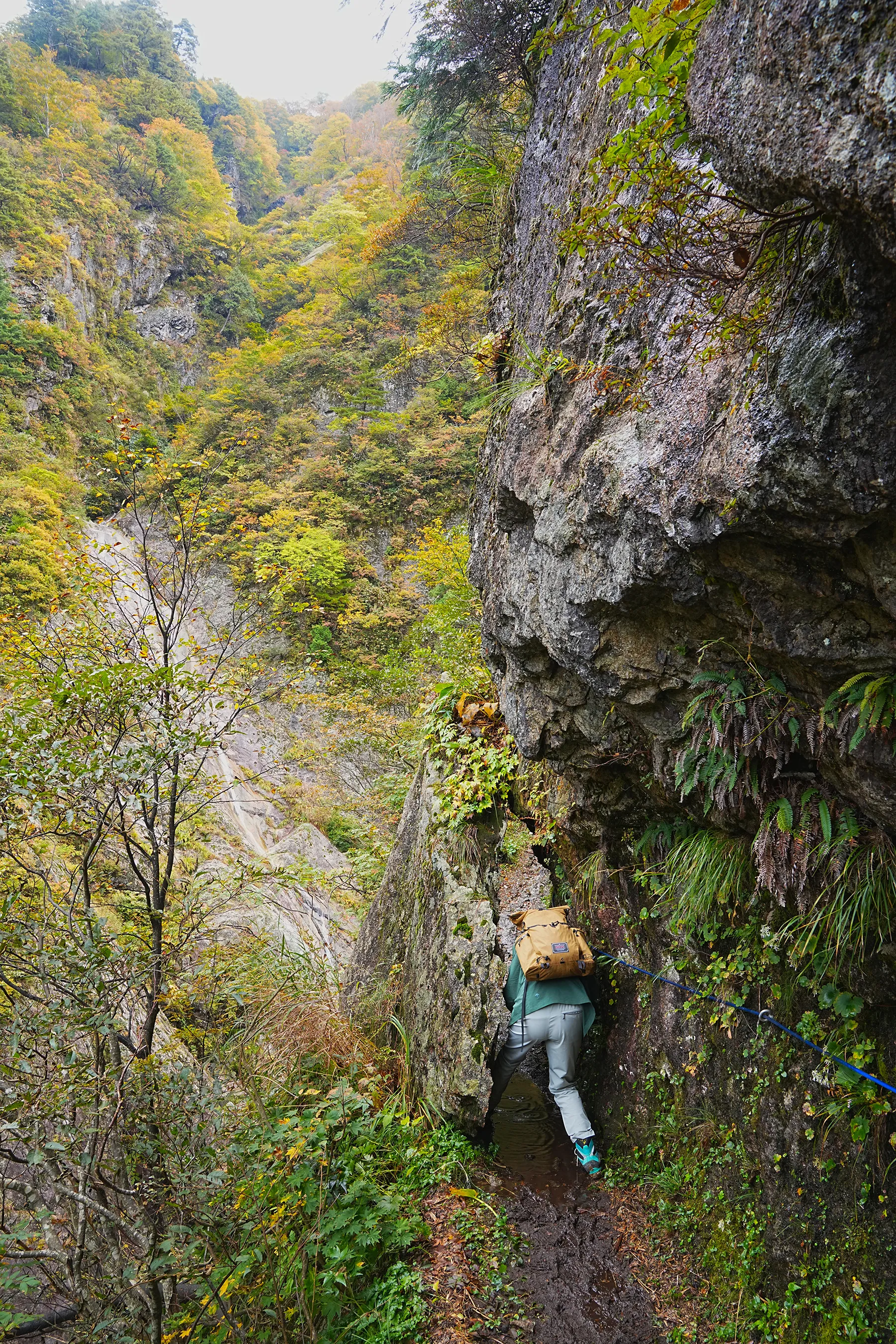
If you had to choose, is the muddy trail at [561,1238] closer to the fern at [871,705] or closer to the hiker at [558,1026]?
the hiker at [558,1026]

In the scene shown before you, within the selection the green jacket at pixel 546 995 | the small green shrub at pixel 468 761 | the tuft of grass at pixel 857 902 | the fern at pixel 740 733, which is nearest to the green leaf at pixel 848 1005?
the tuft of grass at pixel 857 902

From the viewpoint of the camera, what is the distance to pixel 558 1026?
4430 mm

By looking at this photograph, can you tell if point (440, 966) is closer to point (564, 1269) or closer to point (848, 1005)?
point (564, 1269)

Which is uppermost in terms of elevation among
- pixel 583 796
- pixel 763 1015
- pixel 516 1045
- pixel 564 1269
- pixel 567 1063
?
pixel 583 796

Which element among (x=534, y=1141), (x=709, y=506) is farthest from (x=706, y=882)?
(x=534, y=1141)

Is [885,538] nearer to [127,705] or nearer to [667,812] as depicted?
[667,812]

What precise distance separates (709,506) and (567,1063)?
3839 mm

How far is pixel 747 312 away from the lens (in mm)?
2232

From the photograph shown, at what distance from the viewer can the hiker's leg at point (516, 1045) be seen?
14.6ft

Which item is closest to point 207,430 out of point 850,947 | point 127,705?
point 127,705

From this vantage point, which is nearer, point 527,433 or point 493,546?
point 527,433

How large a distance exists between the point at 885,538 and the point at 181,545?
15.5 feet

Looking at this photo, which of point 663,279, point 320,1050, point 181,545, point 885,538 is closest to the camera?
point 885,538

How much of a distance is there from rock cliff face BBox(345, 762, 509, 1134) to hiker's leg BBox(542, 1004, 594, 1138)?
350mm
